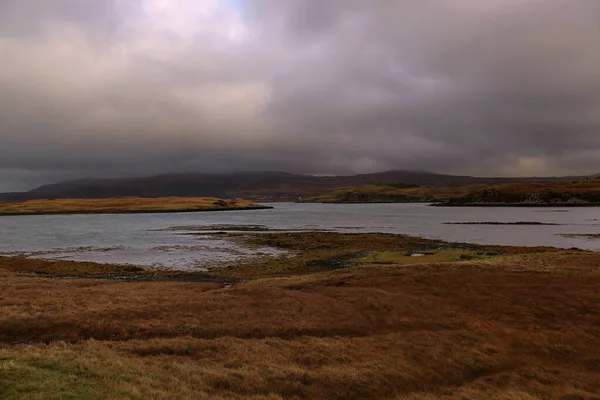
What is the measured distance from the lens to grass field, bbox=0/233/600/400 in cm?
1209

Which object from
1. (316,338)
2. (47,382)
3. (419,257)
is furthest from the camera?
(419,257)

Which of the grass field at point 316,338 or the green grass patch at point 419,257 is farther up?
the grass field at point 316,338

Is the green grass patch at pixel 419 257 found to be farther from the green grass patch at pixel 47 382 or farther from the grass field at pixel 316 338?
the green grass patch at pixel 47 382

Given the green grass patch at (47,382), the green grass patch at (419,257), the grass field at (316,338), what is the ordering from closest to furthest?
1. the green grass patch at (47,382)
2. the grass field at (316,338)
3. the green grass patch at (419,257)

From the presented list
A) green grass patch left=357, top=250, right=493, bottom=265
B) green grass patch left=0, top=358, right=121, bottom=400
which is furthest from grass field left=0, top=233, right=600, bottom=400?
green grass patch left=357, top=250, right=493, bottom=265

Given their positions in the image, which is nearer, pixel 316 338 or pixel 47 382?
pixel 47 382

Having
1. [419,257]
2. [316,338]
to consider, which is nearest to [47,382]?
[316,338]

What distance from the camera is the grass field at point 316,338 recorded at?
12.1m

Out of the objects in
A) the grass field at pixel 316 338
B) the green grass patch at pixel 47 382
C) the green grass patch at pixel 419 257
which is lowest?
the green grass patch at pixel 419 257

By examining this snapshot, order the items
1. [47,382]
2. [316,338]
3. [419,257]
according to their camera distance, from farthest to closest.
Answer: [419,257] → [316,338] → [47,382]

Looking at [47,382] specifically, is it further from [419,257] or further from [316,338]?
[419,257]

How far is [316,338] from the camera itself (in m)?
16.9

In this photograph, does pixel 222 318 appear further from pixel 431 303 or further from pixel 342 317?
pixel 431 303

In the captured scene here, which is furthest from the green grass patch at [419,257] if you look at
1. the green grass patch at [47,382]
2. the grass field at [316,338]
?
the green grass patch at [47,382]
